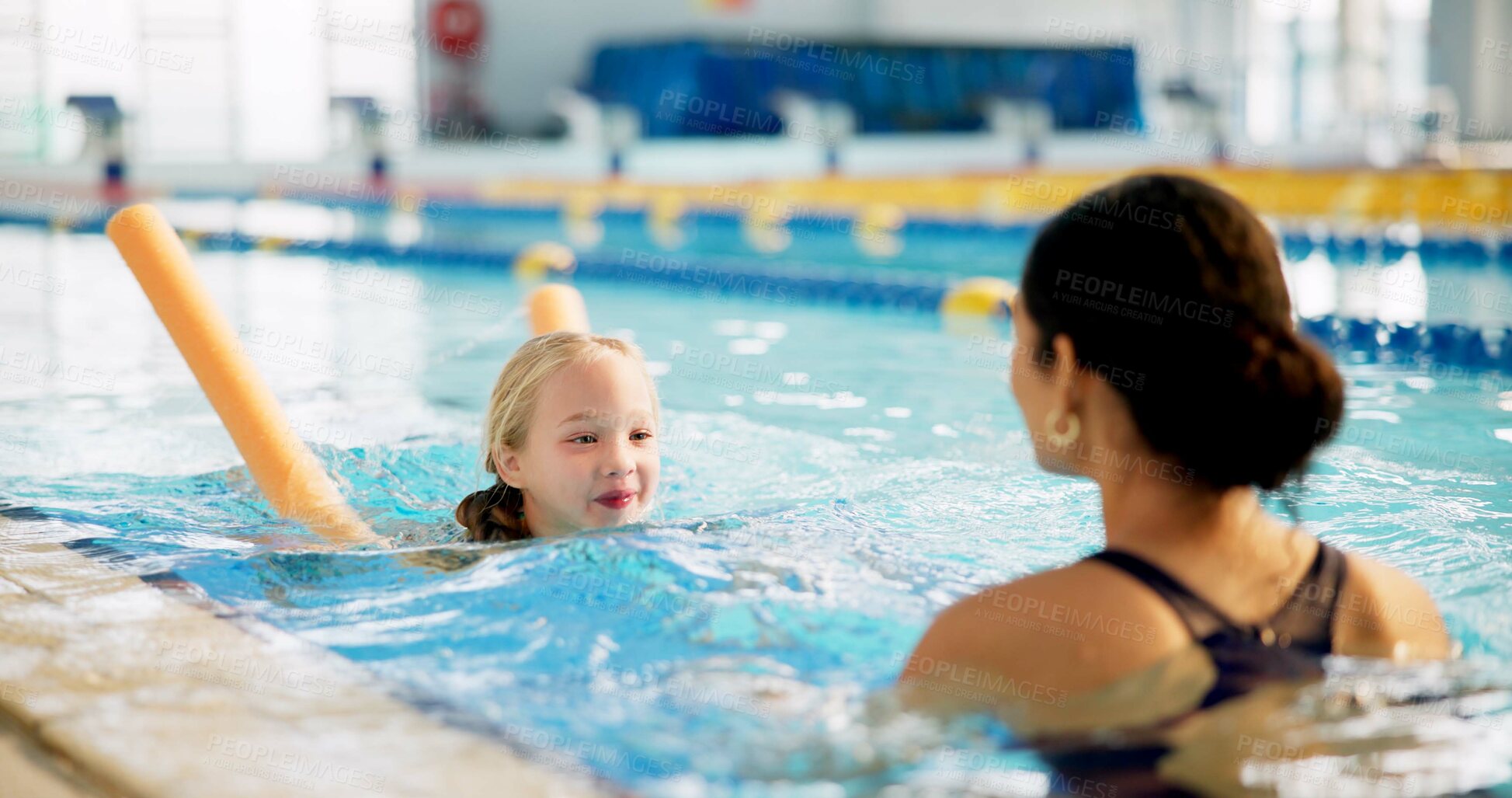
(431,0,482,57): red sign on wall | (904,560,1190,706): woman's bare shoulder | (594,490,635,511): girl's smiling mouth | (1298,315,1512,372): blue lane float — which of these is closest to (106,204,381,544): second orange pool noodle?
(594,490,635,511): girl's smiling mouth

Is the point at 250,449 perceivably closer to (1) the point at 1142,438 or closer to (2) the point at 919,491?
(2) the point at 919,491

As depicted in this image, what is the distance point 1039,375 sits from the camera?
144cm

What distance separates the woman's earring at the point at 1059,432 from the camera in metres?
1.42

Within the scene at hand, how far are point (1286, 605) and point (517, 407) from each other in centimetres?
129

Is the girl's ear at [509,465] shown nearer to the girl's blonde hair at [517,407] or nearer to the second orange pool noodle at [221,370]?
the girl's blonde hair at [517,407]

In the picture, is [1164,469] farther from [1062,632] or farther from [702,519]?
[702,519]

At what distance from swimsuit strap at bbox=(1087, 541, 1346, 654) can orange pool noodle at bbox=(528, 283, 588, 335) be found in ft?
5.73

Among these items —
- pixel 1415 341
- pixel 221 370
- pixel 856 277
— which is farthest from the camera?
pixel 856 277

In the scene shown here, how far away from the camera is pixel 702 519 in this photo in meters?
2.44

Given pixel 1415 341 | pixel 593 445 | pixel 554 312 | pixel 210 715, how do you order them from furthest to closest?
1. pixel 1415 341
2. pixel 554 312
3. pixel 593 445
4. pixel 210 715

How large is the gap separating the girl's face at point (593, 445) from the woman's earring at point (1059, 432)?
960 millimetres

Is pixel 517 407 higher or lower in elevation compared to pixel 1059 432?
lower

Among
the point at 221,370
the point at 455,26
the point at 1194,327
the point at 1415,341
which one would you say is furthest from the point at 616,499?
the point at 455,26

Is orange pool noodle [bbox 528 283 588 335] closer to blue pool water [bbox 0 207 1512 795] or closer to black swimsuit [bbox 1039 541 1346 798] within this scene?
blue pool water [bbox 0 207 1512 795]
